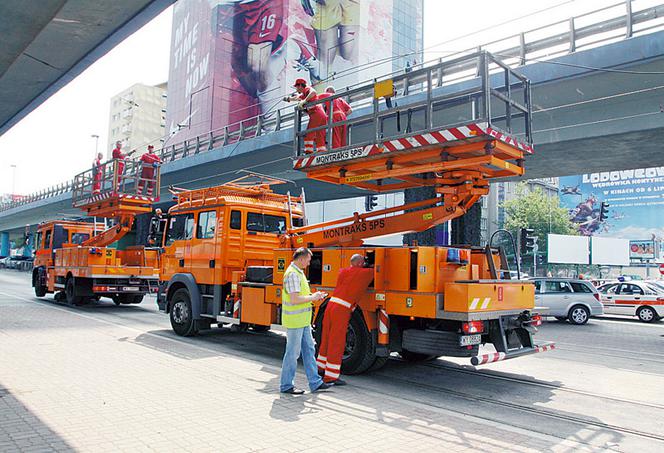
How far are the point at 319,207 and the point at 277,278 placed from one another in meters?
56.5

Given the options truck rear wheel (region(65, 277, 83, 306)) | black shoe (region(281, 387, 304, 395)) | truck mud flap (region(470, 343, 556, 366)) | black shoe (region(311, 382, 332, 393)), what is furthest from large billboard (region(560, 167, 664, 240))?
black shoe (region(281, 387, 304, 395))

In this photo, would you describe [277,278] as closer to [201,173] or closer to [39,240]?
[39,240]

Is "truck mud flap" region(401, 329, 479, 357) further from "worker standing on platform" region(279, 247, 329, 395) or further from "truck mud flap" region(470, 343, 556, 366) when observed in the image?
"worker standing on platform" region(279, 247, 329, 395)

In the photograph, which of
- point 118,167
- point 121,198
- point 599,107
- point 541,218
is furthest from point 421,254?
point 541,218

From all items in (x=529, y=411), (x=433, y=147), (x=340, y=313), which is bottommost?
(x=529, y=411)

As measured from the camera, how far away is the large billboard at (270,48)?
66.0 m

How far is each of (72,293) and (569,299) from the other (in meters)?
16.3

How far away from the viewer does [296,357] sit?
251 inches

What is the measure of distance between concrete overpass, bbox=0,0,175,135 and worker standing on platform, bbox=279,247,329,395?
3176 millimetres

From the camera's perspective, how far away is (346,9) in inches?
2758

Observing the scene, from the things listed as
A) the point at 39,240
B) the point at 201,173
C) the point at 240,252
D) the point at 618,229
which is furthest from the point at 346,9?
the point at 240,252

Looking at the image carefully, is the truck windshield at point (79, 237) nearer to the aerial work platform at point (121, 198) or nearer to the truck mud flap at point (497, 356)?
the aerial work platform at point (121, 198)

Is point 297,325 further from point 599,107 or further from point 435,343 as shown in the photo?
point 599,107

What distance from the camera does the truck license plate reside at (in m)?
6.45
